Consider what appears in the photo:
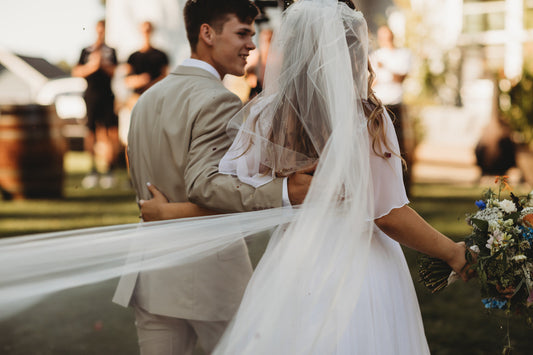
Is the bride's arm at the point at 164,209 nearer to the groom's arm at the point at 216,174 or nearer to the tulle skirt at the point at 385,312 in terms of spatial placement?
the groom's arm at the point at 216,174

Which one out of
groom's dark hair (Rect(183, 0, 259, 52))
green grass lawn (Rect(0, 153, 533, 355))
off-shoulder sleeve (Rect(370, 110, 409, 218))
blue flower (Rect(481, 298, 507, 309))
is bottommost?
green grass lawn (Rect(0, 153, 533, 355))

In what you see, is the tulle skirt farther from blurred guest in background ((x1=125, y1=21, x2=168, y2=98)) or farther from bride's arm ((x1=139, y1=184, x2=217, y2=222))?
blurred guest in background ((x1=125, y1=21, x2=168, y2=98))

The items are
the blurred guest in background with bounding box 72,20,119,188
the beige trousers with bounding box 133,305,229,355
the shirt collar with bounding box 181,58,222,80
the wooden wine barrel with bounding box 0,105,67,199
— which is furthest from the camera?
the blurred guest in background with bounding box 72,20,119,188

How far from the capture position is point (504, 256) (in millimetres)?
2279

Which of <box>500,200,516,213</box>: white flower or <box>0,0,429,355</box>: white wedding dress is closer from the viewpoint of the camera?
<box>0,0,429,355</box>: white wedding dress

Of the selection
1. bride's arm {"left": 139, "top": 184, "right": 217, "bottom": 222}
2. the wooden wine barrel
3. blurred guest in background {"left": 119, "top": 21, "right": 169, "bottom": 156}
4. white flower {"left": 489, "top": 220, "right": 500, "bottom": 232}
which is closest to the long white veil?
bride's arm {"left": 139, "top": 184, "right": 217, "bottom": 222}

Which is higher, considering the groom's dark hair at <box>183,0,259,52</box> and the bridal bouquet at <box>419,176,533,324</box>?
the groom's dark hair at <box>183,0,259,52</box>

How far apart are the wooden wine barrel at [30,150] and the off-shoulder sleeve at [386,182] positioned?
22.5ft

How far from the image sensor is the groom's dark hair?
2693 millimetres

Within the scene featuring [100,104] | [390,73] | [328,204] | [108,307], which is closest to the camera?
[328,204]

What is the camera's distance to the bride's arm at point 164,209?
2.43 metres

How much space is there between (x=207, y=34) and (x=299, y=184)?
87cm

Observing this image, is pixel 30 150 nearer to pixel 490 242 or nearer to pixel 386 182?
pixel 386 182

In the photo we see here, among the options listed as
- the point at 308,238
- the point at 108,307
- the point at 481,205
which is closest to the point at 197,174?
the point at 308,238
